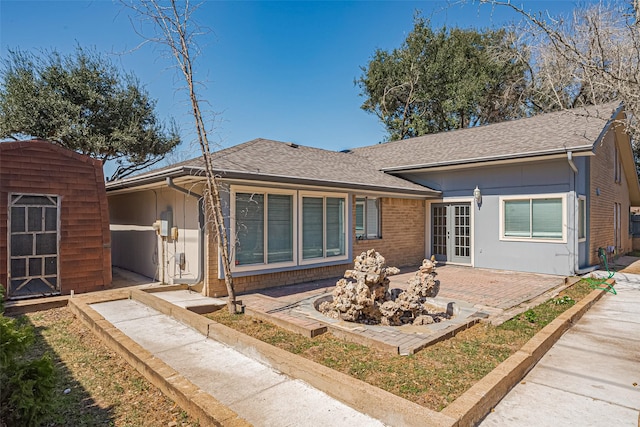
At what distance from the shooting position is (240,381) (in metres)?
3.67

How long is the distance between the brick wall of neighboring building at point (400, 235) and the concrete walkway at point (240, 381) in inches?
242

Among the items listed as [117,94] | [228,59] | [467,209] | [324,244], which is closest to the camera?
[228,59]

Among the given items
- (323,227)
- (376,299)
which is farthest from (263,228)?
(376,299)

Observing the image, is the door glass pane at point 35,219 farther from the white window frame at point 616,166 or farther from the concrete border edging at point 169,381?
the white window frame at point 616,166

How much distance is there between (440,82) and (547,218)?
16982 millimetres

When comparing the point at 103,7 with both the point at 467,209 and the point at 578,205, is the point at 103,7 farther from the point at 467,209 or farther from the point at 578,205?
the point at 578,205

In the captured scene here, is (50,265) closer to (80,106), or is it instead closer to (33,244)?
(33,244)

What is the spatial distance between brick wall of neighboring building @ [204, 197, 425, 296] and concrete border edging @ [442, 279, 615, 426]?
5343 millimetres

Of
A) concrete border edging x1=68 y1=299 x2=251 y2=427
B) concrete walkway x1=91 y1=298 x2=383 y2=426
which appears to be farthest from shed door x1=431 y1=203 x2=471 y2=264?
concrete border edging x1=68 y1=299 x2=251 y2=427

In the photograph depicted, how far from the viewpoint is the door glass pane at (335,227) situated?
370 inches

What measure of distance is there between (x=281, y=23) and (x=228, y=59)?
6.04m

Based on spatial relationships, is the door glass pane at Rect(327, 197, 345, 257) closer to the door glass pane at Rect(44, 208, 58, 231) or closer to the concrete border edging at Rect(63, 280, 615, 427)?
the concrete border edging at Rect(63, 280, 615, 427)

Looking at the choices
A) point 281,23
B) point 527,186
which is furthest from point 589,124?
point 281,23

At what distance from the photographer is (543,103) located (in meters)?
19.8
